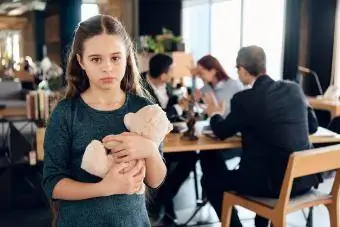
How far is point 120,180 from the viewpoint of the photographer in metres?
1.04

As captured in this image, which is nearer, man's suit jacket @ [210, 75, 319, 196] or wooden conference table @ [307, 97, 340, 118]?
man's suit jacket @ [210, 75, 319, 196]

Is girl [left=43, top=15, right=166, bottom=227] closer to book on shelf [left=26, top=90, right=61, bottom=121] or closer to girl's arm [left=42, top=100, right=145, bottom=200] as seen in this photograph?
girl's arm [left=42, top=100, right=145, bottom=200]

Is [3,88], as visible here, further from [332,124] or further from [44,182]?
[44,182]

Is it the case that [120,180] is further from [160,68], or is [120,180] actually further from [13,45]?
[13,45]

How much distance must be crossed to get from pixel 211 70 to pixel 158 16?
3544 millimetres

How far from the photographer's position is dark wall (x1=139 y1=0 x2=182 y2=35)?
691cm

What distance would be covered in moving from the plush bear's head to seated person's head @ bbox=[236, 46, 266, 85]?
61.6 inches

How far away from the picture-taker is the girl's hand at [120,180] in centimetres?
Answer: 104

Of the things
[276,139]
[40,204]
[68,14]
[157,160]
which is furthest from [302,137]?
[68,14]

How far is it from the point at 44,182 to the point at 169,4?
6.18 metres

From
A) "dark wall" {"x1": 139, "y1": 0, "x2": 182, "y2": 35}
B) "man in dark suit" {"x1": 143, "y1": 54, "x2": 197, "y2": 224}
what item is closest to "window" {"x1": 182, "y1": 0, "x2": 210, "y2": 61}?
"dark wall" {"x1": 139, "y1": 0, "x2": 182, "y2": 35}

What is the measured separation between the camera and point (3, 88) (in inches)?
208

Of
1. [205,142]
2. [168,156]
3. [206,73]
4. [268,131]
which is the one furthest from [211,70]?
[268,131]

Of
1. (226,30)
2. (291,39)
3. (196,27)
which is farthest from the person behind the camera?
(196,27)
